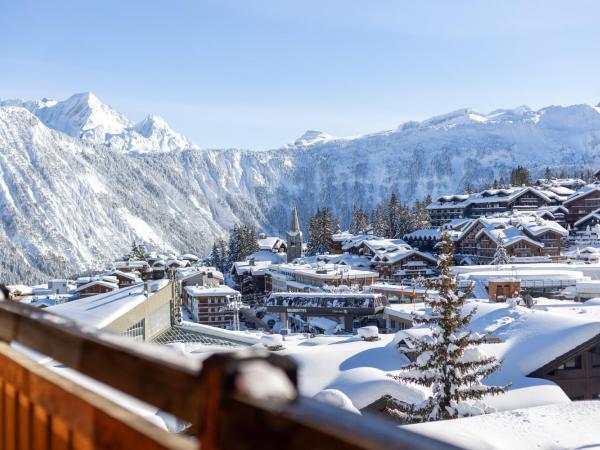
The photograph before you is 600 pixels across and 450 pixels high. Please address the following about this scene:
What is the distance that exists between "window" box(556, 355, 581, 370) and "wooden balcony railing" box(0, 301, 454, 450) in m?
19.1

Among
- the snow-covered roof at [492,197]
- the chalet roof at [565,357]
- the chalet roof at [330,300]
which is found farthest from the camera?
the snow-covered roof at [492,197]

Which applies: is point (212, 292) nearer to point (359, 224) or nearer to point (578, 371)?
point (578, 371)

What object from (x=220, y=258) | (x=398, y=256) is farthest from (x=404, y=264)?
(x=220, y=258)

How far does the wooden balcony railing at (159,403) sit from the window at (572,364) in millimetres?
19131

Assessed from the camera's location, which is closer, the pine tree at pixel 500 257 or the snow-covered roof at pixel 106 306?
the snow-covered roof at pixel 106 306

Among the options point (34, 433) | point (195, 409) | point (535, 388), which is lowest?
point (535, 388)

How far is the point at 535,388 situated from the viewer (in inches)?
653

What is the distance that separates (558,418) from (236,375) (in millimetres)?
12565

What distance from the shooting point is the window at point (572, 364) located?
18.4 meters

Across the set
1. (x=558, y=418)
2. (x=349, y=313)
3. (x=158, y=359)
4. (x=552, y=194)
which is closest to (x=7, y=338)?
(x=158, y=359)

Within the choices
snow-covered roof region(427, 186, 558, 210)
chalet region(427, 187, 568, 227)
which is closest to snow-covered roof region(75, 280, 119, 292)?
→ chalet region(427, 187, 568, 227)

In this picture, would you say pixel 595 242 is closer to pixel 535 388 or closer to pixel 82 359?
pixel 535 388

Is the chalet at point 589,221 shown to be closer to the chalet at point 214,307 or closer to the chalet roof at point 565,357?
the chalet at point 214,307

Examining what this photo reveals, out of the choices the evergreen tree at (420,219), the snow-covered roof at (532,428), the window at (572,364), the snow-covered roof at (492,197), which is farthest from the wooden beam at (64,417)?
the evergreen tree at (420,219)
